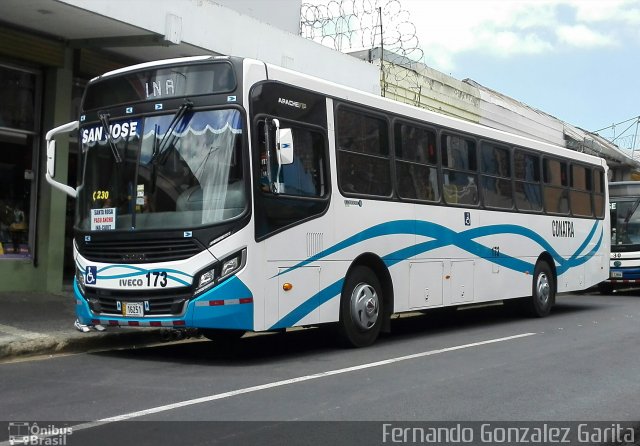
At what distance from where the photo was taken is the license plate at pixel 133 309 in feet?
27.3

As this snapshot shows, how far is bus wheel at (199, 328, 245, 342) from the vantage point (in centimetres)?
994

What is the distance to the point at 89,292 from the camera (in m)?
8.80

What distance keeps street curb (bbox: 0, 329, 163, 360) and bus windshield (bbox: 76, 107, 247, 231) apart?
5.10 ft

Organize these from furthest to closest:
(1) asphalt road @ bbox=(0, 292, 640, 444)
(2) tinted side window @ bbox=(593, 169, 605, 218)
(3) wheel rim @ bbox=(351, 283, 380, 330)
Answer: (2) tinted side window @ bbox=(593, 169, 605, 218), (3) wheel rim @ bbox=(351, 283, 380, 330), (1) asphalt road @ bbox=(0, 292, 640, 444)

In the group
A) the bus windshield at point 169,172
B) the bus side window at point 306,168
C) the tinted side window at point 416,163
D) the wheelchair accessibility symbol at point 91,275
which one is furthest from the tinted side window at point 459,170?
the wheelchair accessibility symbol at point 91,275

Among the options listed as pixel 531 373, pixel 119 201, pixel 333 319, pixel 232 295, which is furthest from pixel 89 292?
pixel 531 373

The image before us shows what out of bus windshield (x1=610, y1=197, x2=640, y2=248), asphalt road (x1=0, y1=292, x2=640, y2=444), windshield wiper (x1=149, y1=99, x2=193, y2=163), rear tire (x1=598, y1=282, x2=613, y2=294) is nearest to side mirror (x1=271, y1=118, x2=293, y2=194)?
windshield wiper (x1=149, y1=99, x2=193, y2=163)

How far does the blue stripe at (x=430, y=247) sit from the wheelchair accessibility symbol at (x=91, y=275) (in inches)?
83.9

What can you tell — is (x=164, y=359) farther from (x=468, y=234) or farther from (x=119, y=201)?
(x=468, y=234)

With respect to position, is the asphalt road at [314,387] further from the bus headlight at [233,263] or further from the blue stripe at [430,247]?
the bus headlight at [233,263]

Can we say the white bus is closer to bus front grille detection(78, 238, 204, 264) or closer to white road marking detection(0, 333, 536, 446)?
bus front grille detection(78, 238, 204, 264)

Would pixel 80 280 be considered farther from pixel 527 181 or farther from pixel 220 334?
pixel 527 181

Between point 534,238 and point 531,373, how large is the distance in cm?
613

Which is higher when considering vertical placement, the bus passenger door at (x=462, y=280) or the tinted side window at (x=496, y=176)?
the tinted side window at (x=496, y=176)
